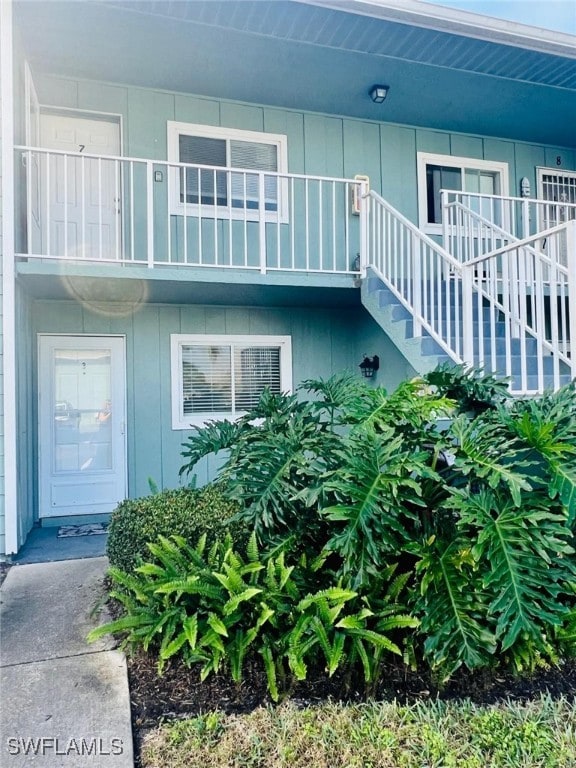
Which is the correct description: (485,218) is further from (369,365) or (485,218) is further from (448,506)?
(448,506)

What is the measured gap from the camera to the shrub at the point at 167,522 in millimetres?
3133

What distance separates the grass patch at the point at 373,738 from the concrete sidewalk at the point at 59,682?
0.24 meters

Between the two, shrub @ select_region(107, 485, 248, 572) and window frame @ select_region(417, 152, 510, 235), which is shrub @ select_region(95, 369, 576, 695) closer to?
shrub @ select_region(107, 485, 248, 572)

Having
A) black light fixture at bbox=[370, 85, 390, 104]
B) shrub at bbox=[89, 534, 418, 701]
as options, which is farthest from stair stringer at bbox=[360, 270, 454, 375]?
shrub at bbox=[89, 534, 418, 701]

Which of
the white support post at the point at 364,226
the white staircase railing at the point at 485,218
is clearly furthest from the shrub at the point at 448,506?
the white staircase railing at the point at 485,218

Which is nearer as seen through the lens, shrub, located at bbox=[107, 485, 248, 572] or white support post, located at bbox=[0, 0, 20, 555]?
shrub, located at bbox=[107, 485, 248, 572]

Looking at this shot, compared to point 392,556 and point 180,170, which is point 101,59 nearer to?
point 180,170

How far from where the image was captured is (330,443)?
9.20 ft

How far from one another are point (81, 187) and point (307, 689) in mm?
5226

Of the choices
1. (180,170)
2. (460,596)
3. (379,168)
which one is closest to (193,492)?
(460,596)

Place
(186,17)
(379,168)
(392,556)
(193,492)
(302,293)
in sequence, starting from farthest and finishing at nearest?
(379,168), (302,293), (186,17), (193,492), (392,556)

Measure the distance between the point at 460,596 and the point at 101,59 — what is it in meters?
5.70

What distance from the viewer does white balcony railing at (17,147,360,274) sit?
5.54 meters

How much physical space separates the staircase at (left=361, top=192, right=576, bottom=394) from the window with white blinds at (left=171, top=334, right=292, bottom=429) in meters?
1.51
